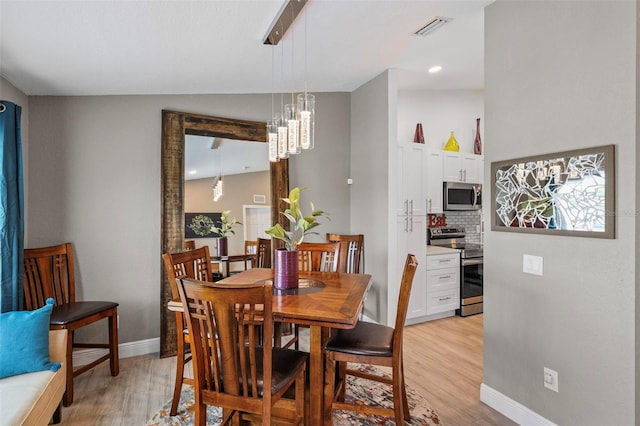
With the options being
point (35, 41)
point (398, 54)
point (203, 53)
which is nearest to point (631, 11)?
point (398, 54)

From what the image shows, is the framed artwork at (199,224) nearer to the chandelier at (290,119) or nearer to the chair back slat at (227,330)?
the chandelier at (290,119)

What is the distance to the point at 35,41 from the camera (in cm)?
210

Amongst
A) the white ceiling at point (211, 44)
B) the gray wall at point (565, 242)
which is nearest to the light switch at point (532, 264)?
the gray wall at point (565, 242)

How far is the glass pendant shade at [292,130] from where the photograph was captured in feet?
7.43

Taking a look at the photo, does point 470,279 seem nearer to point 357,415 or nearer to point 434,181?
point 434,181

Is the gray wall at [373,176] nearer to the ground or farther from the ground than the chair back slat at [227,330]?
farther from the ground

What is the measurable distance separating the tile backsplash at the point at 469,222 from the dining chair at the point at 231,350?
384 centimetres

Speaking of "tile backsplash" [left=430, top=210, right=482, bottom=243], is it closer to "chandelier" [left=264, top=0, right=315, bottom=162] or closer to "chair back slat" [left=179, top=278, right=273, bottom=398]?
"chandelier" [left=264, top=0, right=315, bottom=162]

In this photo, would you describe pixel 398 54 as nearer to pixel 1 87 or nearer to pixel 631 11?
pixel 631 11

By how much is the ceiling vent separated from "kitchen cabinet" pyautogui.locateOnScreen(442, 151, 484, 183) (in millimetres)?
1963

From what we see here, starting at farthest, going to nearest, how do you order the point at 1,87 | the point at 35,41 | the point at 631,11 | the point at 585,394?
the point at 1,87
the point at 35,41
the point at 585,394
the point at 631,11

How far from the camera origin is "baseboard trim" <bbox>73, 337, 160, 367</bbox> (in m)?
3.03

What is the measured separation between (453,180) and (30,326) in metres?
4.36

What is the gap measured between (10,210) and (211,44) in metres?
1.76
